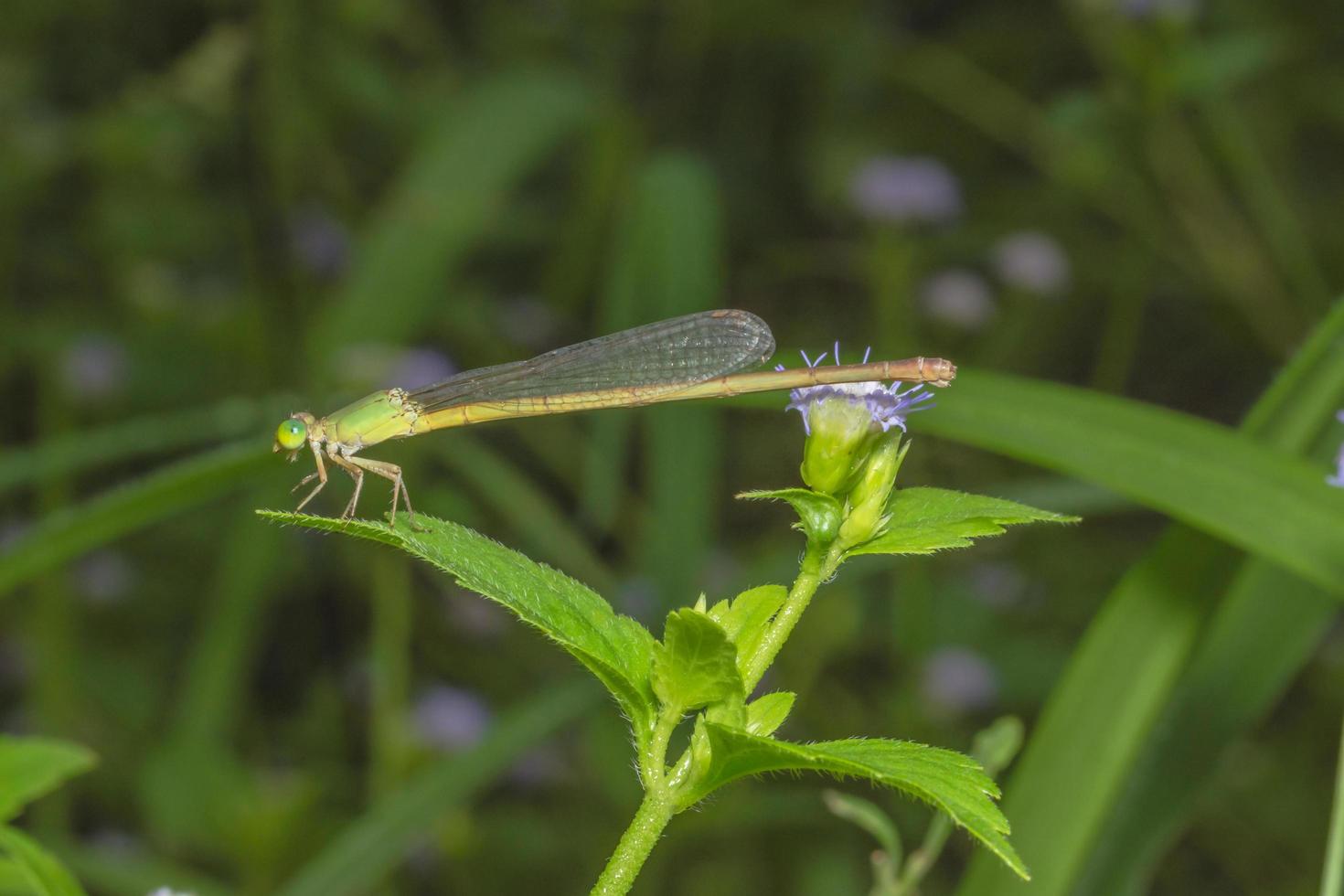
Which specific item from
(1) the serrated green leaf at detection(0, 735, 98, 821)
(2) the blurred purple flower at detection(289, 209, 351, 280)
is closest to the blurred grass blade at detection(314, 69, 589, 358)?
(2) the blurred purple flower at detection(289, 209, 351, 280)

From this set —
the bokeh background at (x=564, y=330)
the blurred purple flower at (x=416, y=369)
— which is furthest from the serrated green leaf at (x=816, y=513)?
the blurred purple flower at (x=416, y=369)

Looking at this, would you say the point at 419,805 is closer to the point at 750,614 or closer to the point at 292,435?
the point at 292,435

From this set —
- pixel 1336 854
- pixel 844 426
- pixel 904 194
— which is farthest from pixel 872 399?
pixel 904 194

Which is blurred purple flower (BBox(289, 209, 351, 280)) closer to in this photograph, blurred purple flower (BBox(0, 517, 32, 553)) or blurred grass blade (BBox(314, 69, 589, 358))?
blurred grass blade (BBox(314, 69, 589, 358))

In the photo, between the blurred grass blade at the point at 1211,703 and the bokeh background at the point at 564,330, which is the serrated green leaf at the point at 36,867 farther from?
the bokeh background at the point at 564,330

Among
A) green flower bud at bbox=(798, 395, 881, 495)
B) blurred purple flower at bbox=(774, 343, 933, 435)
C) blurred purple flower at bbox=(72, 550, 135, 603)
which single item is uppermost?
blurred purple flower at bbox=(72, 550, 135, 603)

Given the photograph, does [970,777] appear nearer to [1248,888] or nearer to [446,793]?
[446,793]

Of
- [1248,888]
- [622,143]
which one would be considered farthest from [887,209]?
[1248,888]
